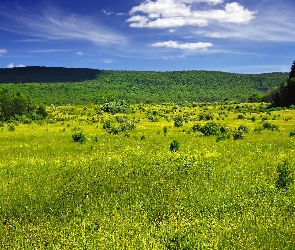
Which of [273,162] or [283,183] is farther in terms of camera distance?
[273,162]

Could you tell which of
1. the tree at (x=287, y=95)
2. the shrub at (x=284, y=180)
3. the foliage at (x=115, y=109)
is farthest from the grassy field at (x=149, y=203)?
the foliage at (x=115, y=109)

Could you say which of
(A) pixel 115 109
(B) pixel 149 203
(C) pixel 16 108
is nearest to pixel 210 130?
(B) pixel 149 203

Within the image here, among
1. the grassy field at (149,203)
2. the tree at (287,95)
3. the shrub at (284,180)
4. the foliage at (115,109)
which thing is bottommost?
the foliage at (115,109)

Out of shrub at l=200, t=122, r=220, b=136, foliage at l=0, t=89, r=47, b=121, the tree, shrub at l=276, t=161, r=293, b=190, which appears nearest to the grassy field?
shrub at l=276, t=161, r=293, b=190

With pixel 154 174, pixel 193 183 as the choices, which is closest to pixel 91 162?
pixel 154 174

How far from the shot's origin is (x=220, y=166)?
55.3ft

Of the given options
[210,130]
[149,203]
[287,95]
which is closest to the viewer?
[149,203]

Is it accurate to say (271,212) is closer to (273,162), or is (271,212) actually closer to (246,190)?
(246,190)

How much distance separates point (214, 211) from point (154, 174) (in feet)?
16.0

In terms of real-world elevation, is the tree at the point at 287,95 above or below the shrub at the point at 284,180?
above

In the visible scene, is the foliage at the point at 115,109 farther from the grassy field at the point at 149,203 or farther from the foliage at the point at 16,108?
the grassy field at the point at 149,203

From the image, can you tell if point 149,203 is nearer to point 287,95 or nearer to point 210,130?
point 210,130

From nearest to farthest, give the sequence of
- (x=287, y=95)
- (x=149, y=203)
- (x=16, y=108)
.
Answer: (x=149, y=203), (x=287, y=95), (x=16, y=108)

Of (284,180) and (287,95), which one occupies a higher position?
(287,95)
